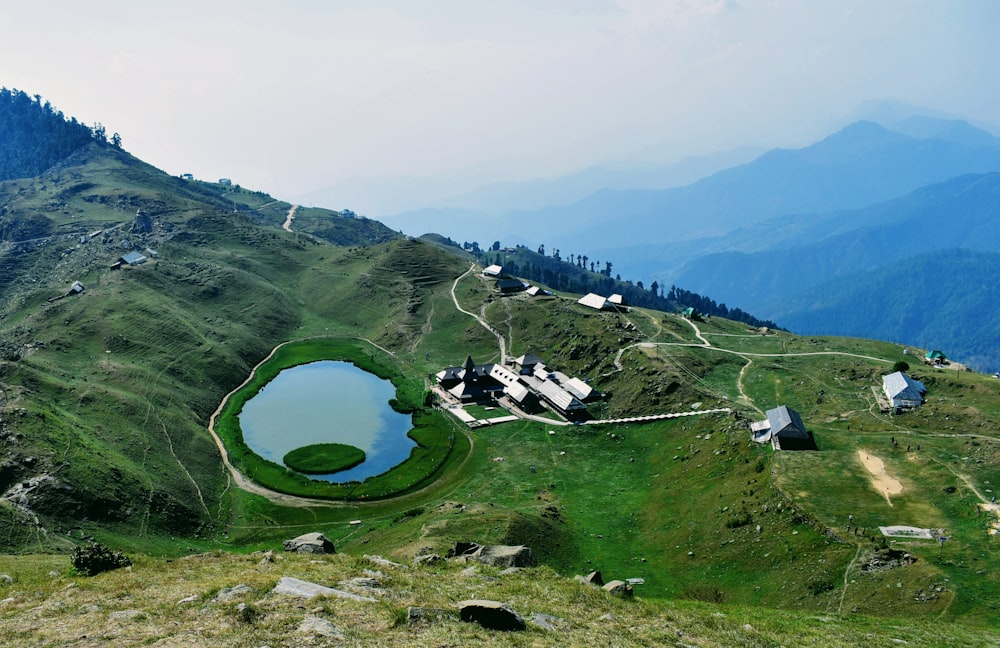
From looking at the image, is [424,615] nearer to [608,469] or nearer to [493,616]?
[493,616]

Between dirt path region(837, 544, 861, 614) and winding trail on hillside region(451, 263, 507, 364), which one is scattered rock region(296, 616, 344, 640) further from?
winding trail on hillside region(451, 263, 507, 364)

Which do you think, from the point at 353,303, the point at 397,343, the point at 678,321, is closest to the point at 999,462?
the point at 678,321

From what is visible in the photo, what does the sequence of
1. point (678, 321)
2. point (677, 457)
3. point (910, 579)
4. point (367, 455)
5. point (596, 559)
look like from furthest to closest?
1. point (678, 321)
2. point (367, 455)
3. point (677, 457)
4. point (596, 559)
5. point (910, 579)

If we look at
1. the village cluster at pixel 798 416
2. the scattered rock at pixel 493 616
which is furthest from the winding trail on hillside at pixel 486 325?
the scattered rock at pixel 493 616

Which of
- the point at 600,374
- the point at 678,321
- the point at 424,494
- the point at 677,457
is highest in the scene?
the point at 678,321

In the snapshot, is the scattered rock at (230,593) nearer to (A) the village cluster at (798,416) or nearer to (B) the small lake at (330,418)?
(B) the small lake at (330,418)

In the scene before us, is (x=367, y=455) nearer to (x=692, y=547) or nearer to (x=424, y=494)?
(x=424, y=494)
